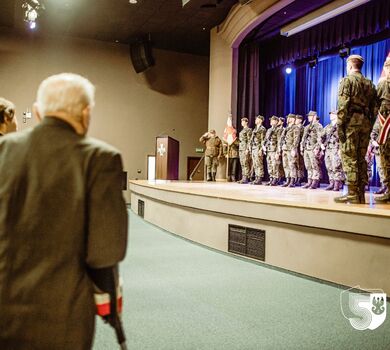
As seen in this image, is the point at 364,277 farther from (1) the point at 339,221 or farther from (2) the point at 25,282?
(2) the point at 25,282

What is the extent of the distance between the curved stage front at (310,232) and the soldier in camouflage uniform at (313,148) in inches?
120

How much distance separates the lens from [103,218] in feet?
3.86

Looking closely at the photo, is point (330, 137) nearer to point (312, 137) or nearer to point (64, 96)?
point (312, 137)

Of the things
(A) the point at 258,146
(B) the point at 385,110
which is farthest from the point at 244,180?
(B) the point at 385,110

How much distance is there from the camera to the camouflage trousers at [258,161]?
8.83m

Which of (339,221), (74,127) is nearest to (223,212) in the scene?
(339,221)

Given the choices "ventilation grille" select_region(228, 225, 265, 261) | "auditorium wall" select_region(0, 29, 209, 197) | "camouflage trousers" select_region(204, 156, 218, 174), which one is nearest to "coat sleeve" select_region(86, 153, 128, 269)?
"ventilation grille" select_region(228, 225, 265, 261)

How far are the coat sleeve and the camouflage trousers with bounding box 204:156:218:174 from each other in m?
9.12

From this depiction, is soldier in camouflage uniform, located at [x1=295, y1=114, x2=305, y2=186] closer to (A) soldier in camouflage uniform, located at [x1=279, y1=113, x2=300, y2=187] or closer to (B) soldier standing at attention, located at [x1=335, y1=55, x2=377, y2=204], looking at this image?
(A) soldier in camouflage uniform, located at [x1=279, y1=113, x2=300, y2=187]

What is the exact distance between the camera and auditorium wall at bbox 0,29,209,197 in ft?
36.1

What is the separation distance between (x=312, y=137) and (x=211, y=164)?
11.4 ft

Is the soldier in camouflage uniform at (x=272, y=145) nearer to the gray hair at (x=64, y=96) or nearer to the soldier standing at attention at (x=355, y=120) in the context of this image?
the soldier standing at attention at (x=355, y=120)

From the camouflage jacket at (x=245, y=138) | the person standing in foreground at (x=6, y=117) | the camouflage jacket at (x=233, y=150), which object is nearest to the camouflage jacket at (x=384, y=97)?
the person standing in foreground at (x=6, y=117)

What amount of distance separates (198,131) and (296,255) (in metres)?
9.61
